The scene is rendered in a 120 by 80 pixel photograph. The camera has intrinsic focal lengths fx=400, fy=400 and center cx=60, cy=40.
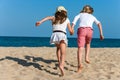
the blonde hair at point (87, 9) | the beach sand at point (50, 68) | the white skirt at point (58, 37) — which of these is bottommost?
the beach sand at point (50, 68)

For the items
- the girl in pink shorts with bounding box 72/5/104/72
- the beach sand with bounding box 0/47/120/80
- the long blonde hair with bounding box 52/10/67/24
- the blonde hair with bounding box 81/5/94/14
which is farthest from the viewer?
the blonde hair with bounding box 81/5/94/14

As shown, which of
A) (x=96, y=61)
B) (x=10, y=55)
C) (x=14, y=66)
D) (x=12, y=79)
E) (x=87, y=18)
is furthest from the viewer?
(x=10, y=55)

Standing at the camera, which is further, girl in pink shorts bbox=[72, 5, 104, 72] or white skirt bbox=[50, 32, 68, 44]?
girl in pink shorts bbox=[72, 5, 104, 72]

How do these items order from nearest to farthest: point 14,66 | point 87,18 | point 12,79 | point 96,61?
point 12,79 → point 87,18 → point 14,66 → point 96,61

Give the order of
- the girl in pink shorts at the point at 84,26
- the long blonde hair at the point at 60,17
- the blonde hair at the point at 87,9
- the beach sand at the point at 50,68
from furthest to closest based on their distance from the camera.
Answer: the blonde hair at the point at 87,9 → the girl in pink shorts at the point at 84,26 → the beach sand at the point at 50,68 → the long blonde hair at the point at 60,17

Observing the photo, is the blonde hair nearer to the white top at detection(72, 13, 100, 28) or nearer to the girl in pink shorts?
the girl in pink shorts

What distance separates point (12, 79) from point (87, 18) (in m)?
2.64

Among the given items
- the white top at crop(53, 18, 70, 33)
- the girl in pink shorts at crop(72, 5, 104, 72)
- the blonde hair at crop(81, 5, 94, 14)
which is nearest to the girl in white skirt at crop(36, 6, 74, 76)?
the white top at crop(53, 18, 70, 33)

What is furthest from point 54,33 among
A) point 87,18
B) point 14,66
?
point 14,66

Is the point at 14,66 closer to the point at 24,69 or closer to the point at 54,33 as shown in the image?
the point at 24,69

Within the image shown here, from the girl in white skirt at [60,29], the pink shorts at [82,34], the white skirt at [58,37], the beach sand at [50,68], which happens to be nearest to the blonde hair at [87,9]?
the pink shorts at [82,34]

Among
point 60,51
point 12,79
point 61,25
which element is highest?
point 61,25

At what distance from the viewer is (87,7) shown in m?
11.1

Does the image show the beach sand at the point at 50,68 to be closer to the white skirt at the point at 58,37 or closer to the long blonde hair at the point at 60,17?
the white skirt at the point at 58,37
